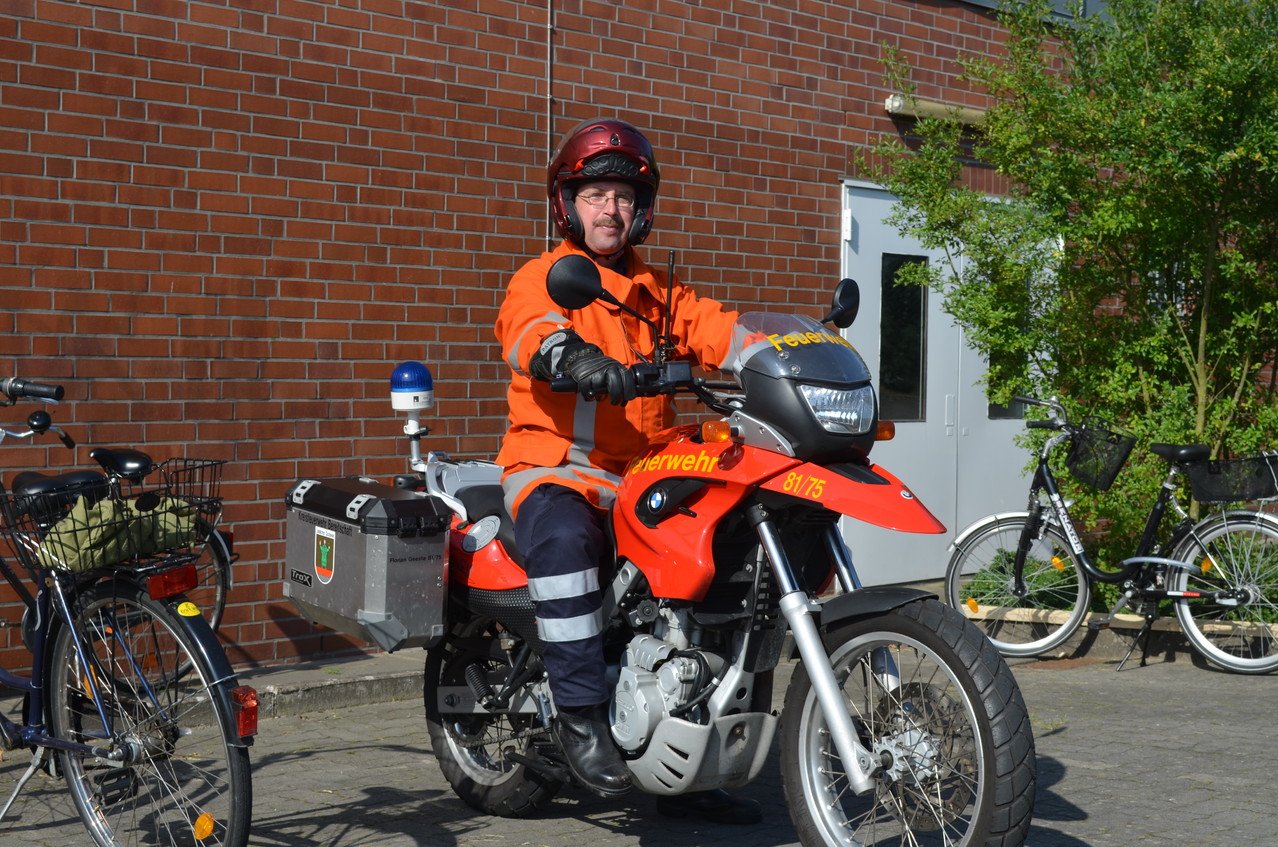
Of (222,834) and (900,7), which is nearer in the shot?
(222,834)

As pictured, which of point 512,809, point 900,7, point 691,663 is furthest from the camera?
point 900,7

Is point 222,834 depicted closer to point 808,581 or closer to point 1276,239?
point 808,581

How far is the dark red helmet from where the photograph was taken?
4.38m

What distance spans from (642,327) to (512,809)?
164 cm

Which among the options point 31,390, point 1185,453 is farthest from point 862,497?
point 1185,453

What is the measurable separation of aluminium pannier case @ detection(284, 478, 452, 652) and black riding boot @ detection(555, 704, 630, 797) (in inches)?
22.8

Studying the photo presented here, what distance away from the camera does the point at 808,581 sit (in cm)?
395

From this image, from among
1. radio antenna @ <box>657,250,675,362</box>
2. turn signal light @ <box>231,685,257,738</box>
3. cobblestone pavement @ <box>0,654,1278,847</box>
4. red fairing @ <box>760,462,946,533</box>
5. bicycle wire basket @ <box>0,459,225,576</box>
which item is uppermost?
radio antenna @ <box>657,250,675,362</box>

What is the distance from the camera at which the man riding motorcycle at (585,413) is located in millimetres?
3990

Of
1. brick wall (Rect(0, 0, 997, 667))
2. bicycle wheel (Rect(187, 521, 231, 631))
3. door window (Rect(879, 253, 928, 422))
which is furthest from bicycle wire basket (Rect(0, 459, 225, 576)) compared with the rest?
door window (Rect(879, 253, 928, 422))

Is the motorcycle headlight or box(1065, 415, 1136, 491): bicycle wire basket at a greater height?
the motorcycle headlight

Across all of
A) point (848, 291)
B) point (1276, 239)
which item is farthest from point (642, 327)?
point (1276, 239)

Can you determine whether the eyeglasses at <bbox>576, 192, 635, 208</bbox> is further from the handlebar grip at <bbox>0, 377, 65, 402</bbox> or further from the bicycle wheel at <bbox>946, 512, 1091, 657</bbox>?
the bicycle wheel at <bbox>946, 512, 1091, 657</bbox>

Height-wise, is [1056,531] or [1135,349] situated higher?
[1135,349]
